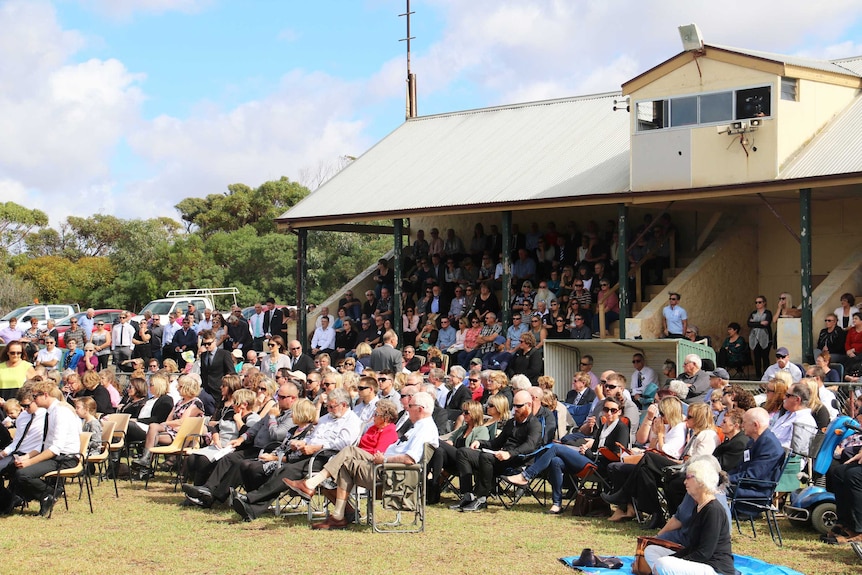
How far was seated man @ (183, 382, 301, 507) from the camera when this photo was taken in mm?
11047

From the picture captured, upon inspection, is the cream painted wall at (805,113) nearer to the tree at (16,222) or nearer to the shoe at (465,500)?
the shoe at (465,500)

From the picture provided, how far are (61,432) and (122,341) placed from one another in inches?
482

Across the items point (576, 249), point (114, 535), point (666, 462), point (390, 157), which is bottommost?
point (114, 535)

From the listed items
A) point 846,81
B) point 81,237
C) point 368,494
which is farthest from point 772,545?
A: point 81,237

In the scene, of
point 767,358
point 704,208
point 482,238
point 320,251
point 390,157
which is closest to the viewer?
point 767,358

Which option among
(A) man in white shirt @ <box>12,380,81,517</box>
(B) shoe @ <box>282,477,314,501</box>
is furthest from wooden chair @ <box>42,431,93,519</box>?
(B) shoe @ <box>282,477,314,501</box>

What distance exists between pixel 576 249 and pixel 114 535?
13.2 m

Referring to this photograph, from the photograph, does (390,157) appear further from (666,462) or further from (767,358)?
(666,462)

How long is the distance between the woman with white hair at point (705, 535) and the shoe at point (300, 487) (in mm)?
3619

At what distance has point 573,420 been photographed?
43.6ft

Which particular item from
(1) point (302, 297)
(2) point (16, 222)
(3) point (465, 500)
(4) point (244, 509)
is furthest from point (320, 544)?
(2) point (16, 222)

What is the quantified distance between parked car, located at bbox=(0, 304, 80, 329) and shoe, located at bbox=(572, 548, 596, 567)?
23.4 meters

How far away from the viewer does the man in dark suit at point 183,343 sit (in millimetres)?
21984

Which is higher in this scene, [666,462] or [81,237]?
[81,237]
